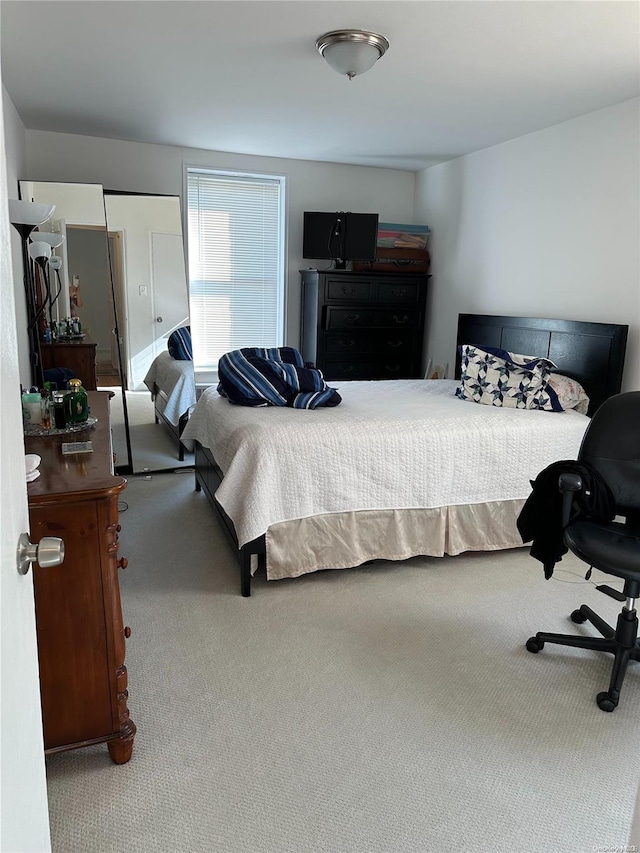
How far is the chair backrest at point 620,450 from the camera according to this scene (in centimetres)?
222

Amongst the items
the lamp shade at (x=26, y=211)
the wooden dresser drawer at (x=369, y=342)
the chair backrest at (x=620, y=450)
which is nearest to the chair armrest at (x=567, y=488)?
the chair backrest at (x=620, y=450)

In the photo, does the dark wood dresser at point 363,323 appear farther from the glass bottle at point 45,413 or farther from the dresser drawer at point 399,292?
the glass bottle at point 45,413

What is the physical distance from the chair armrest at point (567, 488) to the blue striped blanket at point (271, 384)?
4.32 ft

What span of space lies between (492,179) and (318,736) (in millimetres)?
4016

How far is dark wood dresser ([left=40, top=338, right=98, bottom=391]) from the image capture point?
12.5 feet

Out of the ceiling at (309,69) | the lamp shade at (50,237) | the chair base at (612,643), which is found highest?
the ceiling at (309,69)

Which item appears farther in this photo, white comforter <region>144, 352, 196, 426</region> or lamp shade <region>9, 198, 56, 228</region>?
white comforter <region>144, 352, 196, 426</region>

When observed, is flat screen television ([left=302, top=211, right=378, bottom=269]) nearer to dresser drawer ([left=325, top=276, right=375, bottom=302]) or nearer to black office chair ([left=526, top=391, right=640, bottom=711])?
dresser drawer ([left=325, top=276, right=375, bottom=302])

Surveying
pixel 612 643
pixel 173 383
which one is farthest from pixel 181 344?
pixel 612 643

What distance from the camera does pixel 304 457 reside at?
261 cm

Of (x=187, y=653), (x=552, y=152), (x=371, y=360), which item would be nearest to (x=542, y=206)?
(x=552, y=152)

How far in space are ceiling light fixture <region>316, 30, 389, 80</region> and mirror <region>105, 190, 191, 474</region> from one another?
2.07 m

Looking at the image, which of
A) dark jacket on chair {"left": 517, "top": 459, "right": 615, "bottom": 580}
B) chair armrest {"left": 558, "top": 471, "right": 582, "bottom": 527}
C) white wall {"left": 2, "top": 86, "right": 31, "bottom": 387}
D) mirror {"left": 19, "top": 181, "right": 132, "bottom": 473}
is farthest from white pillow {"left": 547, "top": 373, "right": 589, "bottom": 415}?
white wall {"left": 2, "top": 86, "right": 31, "bottom": 387}

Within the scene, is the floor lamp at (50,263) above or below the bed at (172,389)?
above
